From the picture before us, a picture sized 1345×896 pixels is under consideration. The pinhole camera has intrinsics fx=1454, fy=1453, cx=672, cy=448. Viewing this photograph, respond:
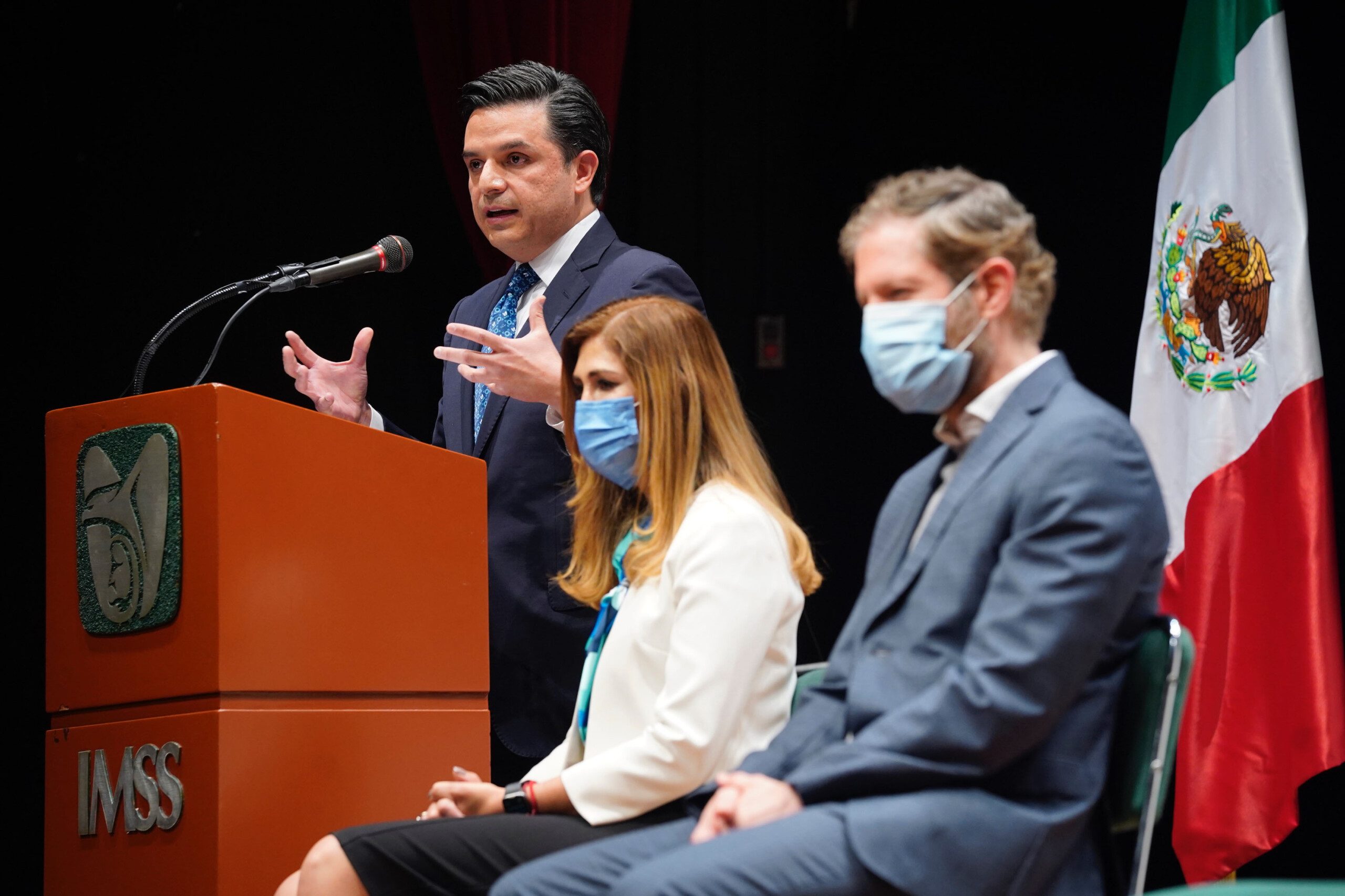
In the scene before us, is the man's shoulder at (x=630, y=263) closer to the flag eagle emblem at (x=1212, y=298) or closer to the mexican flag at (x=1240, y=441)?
the mexican flag at (x=1240, y=441)

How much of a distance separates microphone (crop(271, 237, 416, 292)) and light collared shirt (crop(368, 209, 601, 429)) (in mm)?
298

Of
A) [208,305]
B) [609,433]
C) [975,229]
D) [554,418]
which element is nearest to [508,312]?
[554,418]

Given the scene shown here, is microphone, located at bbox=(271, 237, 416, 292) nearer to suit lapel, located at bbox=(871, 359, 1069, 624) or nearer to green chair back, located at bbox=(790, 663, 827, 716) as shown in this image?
green chair back, located at bbox=(790, 663, 827, 716)

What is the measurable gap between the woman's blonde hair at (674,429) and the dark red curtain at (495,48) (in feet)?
7.03

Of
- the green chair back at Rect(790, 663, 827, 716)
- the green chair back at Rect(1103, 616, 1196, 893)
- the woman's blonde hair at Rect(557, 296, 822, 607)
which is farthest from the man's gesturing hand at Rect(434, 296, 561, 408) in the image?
the green chair back at Rect(1103, 616, 1196, 893)

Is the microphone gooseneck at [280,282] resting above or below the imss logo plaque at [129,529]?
above

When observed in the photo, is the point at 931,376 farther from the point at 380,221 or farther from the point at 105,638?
the point at 380,221

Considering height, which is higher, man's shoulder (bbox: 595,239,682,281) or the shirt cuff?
man's shoulder (bbox: 595,239,682,281)

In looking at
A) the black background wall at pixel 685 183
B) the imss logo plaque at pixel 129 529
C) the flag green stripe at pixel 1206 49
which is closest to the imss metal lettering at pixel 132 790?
Answer: the imss logo plaque at pixel 129 529

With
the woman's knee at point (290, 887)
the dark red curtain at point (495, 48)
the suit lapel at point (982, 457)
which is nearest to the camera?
the suit lapel at point (982, 457)

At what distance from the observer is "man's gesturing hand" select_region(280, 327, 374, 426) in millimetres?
2723

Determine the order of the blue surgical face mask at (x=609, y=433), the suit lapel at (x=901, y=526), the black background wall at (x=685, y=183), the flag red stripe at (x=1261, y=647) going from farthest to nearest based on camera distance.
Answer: the black background wall at (x=685, y=183)
the flag red stripe at (x=1261, y=647)
the blue surgical face mask at (x=609, y=433)
the suit lapel at (x=901, y=526)

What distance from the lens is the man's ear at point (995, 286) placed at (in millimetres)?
1594

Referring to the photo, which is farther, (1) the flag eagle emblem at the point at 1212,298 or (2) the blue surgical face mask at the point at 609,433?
(1) the flag eagle emblem at the point at 1212,298
